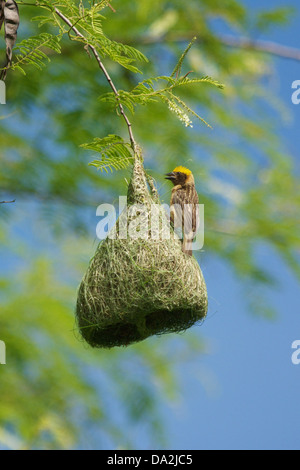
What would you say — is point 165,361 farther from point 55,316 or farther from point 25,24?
point 25,24

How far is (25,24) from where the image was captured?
18.7 feet

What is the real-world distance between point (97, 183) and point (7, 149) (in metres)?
0.94

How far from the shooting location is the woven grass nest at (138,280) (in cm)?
257

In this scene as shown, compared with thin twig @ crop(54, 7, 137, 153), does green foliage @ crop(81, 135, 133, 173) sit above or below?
below

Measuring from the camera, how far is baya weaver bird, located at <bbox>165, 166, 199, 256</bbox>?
2.77 m

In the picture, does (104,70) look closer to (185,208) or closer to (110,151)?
(110,151)

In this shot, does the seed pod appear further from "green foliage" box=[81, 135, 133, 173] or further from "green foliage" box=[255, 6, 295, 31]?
"green foliage" box=[255, 6, 295, 31]

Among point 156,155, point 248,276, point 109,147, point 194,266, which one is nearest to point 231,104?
point 156,155

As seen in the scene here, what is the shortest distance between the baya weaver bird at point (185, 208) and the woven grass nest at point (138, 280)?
5 cm

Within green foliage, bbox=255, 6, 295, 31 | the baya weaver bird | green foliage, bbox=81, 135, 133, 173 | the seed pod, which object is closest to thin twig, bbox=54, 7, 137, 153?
green foliage, bbox=81, 135, 133, 173

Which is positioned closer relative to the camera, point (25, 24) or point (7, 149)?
point (25, 24)

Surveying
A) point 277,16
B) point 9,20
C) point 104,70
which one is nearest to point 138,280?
point 104,70

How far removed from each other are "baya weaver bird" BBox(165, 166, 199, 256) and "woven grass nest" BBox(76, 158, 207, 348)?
2.2 inches

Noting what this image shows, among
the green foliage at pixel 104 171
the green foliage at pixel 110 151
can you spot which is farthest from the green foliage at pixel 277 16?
the green foliage at pixel 110 151
